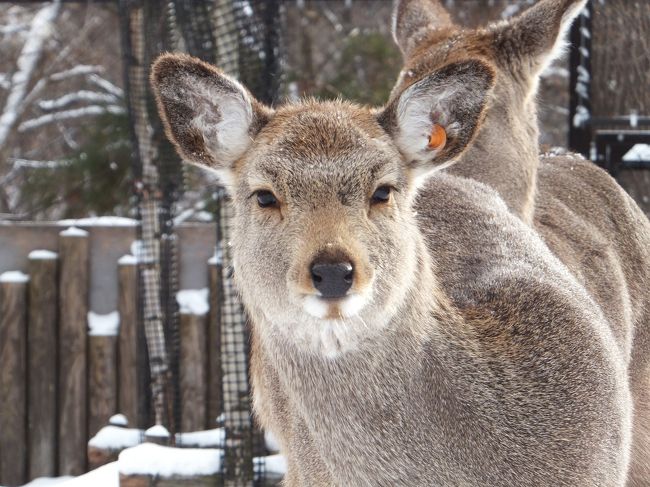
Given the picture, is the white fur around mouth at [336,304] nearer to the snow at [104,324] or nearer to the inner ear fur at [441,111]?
the inner ear fur at [441,111]

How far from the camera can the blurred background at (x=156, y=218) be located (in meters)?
6.29

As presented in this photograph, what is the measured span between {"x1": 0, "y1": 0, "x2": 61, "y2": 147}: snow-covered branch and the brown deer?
902 centimetres

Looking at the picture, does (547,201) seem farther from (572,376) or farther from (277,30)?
(572,376)

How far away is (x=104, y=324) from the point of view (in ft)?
28.9

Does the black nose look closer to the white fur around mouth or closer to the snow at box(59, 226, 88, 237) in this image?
the white fur around mouth

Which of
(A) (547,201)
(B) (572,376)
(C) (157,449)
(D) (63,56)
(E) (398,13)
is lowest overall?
(C) (157,449)

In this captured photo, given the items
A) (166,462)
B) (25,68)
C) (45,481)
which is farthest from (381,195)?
(25,68)

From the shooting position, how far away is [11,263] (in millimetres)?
8906

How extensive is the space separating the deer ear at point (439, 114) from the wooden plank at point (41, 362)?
17.1 feet

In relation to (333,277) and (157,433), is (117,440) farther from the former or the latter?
(333,277)

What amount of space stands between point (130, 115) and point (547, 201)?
2.74 meters

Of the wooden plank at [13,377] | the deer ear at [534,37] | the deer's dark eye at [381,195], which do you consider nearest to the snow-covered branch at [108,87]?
the wooden plank at [13,377]

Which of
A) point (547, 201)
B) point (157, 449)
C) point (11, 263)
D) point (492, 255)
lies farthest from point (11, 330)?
point (492, 255)

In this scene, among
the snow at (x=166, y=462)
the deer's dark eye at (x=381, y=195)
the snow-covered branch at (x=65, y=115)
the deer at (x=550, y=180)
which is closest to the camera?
the deer's dark eye at (x=381, y=195)
